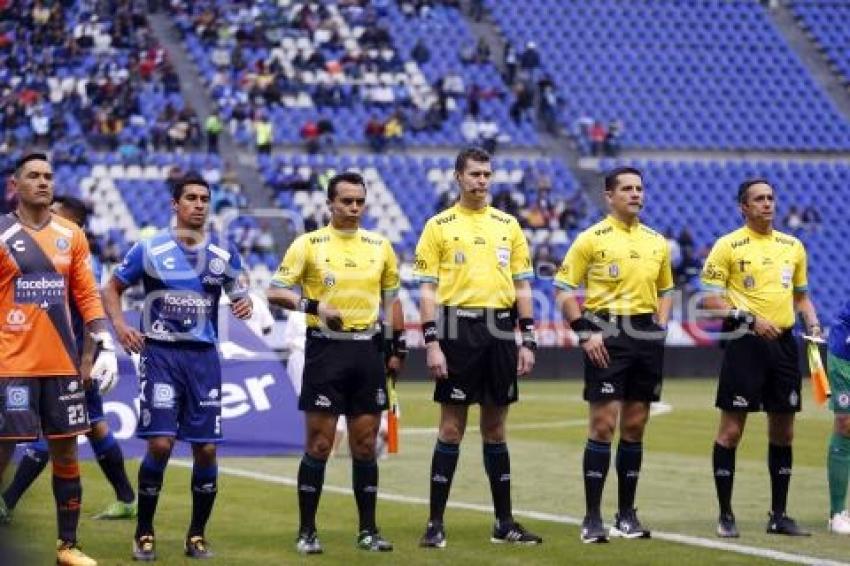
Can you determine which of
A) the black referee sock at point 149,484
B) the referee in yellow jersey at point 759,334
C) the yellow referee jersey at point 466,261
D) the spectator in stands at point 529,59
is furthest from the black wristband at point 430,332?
the spectator in stands at point 529,59

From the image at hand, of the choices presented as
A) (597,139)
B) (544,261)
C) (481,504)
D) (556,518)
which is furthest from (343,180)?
(597,139)

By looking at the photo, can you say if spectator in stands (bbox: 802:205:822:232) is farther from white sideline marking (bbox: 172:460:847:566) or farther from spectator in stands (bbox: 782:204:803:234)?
white sideline marking (bbox: 172:460:847:566)

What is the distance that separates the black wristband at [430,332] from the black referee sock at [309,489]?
3.51 feet

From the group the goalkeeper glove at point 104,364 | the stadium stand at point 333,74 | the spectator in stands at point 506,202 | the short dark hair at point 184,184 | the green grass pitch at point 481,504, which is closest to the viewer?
the goalkeeper glove at point 104,364

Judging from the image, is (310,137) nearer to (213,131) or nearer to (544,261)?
(213,131)

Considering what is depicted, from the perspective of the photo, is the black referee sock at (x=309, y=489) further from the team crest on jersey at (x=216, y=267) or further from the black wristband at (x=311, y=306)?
the team crest on jersey at (x=216, y=267)

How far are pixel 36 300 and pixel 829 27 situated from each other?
4116 centimetres

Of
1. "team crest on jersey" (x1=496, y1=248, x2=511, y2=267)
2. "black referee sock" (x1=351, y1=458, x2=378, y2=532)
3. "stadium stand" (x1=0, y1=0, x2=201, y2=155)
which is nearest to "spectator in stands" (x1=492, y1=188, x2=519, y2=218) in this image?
"stadium stand" (x1=0, y1=0, x2=201, y2=155)

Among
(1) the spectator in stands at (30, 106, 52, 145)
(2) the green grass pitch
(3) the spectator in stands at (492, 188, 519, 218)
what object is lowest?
(2) the green grass pitch

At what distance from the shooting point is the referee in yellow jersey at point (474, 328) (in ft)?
36.1

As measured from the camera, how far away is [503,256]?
36.9 ft

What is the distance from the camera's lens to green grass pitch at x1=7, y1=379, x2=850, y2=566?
34.0 feet

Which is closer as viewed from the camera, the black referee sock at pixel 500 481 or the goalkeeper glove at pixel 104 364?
the goalkeeper glove at pixel 104 364

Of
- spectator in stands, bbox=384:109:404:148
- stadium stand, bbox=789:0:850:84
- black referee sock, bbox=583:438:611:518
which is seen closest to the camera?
black referee sock, bbox=583:438:611:518
